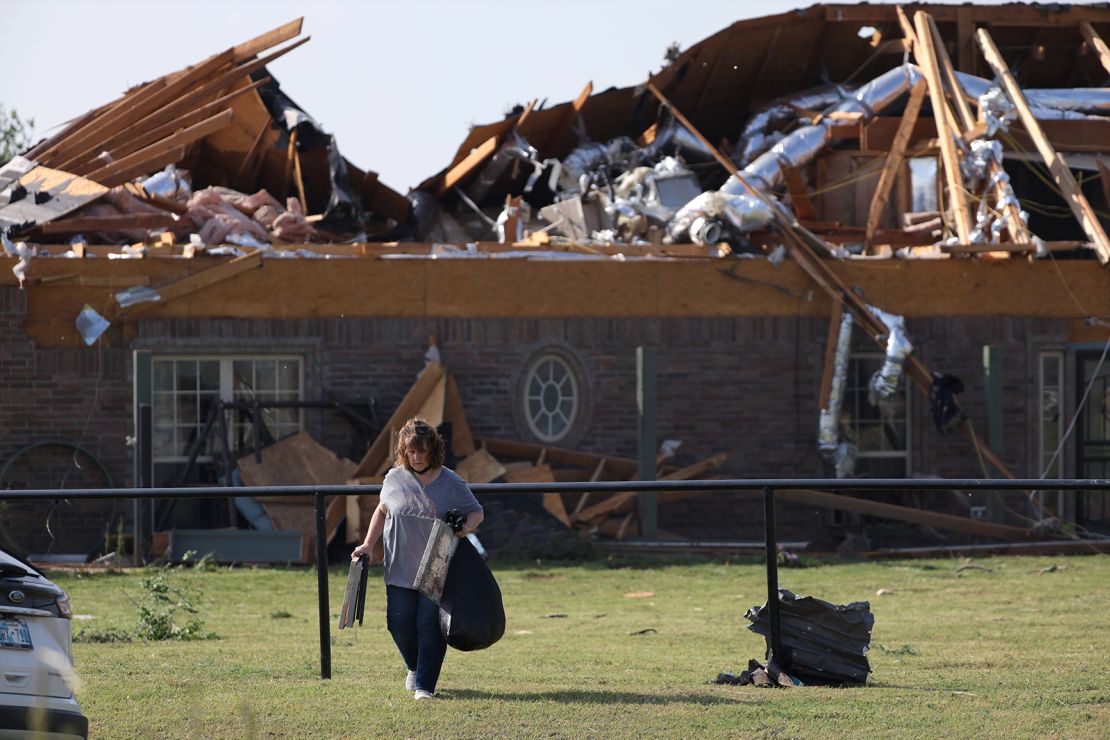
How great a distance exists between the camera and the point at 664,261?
63.7ft

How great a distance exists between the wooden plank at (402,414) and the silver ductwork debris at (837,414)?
4.52m

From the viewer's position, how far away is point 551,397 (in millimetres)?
19453

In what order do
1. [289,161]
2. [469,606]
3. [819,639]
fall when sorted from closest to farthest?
[469,606] < [819,639] < [289,161]

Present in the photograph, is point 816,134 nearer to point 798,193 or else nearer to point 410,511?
point 798,193

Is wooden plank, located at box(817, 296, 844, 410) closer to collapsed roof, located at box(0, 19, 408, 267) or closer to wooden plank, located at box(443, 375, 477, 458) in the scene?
wooden plank, located at box(443, 375, 477, 458)

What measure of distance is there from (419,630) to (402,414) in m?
10.6

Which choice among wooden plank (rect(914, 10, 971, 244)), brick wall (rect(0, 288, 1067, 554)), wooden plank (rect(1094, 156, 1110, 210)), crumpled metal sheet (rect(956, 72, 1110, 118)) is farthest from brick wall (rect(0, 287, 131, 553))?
wooden plank (rect(1094, 156, 1110, 210))

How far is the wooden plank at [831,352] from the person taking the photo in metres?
19.2

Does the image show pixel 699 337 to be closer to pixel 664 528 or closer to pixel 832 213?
pixel 664 528

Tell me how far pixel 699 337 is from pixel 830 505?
16.2 feet

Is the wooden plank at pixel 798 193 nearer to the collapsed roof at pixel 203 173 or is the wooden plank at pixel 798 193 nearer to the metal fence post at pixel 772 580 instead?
the collapsed roof at pixel 203 173

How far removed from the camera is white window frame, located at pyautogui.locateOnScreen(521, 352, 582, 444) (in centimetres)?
1930

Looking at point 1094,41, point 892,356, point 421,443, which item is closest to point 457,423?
point 892,356

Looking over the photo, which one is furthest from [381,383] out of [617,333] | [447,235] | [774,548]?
[774,548]
